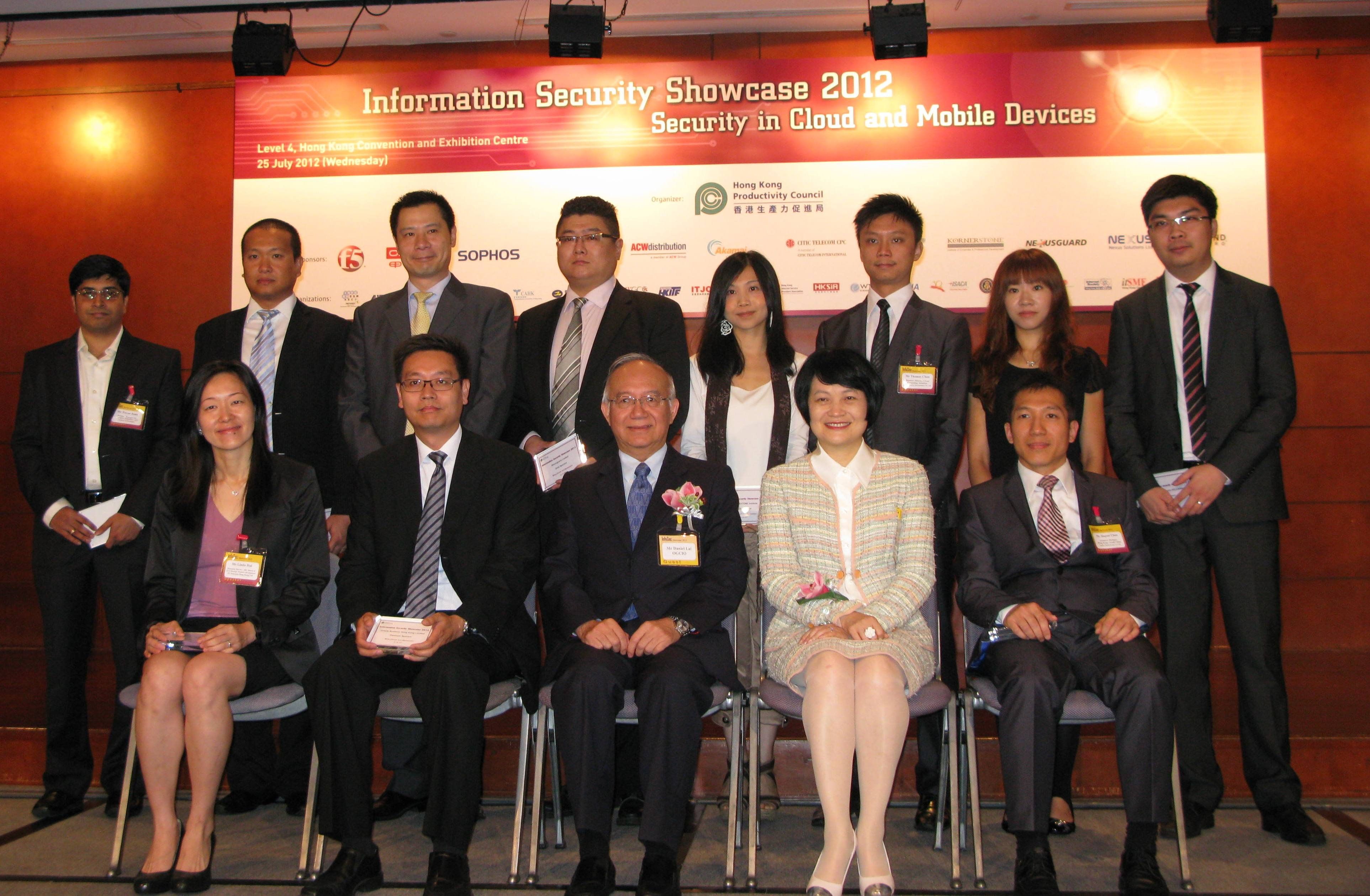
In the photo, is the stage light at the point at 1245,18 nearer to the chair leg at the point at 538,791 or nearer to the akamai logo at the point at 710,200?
the akamai logo at the point at 710,200

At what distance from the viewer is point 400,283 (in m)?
4.83

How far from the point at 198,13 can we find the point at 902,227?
3699 millimetres

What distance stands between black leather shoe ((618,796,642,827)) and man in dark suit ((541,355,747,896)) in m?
0.48

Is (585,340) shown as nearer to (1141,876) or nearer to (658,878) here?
(658,878)

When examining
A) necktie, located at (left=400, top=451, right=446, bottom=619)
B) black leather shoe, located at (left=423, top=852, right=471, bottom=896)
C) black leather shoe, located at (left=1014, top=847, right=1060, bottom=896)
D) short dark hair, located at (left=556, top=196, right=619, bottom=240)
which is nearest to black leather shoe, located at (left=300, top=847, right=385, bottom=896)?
black leather shoe, located at (left=423, top=852, right=471, bottom=896)

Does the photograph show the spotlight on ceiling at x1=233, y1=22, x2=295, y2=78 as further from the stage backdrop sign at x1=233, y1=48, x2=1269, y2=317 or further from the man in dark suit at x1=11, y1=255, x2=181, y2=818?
the man in dark suit at x1=11, y1=255, x2=181, y2=818

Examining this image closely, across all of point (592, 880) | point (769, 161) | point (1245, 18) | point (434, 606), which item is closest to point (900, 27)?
point (769, 161)

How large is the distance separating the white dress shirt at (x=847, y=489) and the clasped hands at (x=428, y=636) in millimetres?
1113

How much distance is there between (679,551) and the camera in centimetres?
285

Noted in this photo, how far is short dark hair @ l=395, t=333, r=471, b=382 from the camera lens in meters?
3.01

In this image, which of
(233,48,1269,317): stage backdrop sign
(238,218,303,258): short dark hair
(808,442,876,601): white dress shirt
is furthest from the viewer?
(233,48,1269,317): stage backdrop sign

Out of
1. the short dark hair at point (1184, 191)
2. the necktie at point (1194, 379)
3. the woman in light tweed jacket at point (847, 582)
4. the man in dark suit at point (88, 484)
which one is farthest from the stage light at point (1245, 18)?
the man in dark suit at point (88, 484)

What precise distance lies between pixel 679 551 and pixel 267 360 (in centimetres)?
180

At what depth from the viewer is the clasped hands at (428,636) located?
104 inches
